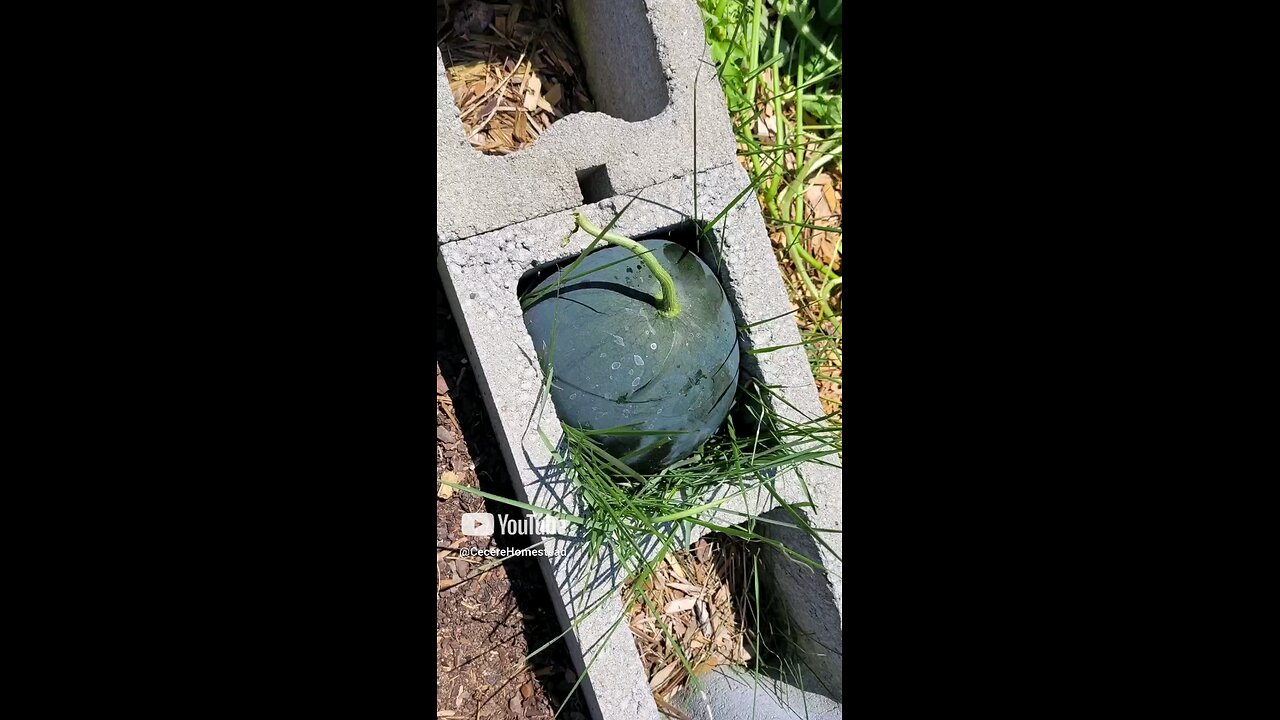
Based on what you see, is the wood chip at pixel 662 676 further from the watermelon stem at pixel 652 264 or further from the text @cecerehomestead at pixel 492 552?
the watermelon stem at pixel 652 264

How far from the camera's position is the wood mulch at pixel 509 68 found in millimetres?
1957

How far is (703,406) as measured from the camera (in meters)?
1.65

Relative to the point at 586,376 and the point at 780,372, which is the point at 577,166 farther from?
the point at 780,372

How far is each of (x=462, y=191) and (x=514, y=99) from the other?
0.46 meters

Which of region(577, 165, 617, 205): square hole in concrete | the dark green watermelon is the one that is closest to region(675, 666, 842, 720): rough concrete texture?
the dark green watermelon

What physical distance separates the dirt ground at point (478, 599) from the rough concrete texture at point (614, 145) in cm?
26

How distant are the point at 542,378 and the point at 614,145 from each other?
0.44 meters

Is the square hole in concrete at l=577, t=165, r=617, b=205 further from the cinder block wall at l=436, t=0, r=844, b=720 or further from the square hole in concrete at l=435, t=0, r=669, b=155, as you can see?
the square hole in concrete at l=435, t=0, r=669, b=155

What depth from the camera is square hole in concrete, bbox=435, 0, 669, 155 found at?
1930 mm

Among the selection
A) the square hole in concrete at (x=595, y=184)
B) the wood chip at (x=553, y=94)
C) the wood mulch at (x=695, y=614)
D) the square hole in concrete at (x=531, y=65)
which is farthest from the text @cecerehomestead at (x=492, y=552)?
the wood chip at (x=553, y=94)

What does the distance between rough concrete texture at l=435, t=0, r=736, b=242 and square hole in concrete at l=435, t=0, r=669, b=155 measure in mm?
43

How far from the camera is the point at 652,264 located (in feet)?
4.78

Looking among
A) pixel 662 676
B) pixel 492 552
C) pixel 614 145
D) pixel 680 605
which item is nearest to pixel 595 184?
pixel 614 145

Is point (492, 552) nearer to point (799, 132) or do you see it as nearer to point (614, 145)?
point (614, 145)
